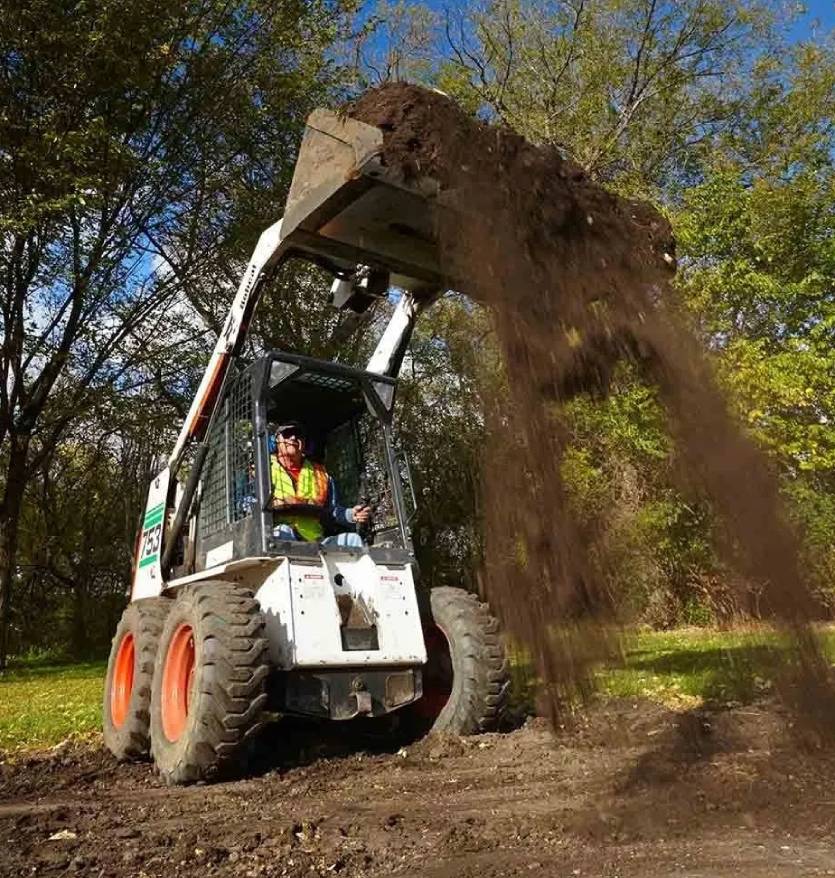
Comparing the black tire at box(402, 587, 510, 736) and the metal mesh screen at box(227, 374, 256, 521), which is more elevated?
the metal mesh screen at box(227, 374, 256, 521)

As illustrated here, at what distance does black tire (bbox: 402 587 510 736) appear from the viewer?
612 centimetres

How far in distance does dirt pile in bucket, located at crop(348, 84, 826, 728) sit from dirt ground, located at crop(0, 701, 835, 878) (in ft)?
2.15

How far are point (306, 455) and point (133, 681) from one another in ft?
6.72

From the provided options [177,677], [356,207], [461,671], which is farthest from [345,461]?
[356,207]

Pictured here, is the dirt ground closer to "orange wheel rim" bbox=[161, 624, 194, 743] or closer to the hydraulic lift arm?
"orange wheel rim" bbox=[161, 624, 194, 743]

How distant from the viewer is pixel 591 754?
18.1 ft

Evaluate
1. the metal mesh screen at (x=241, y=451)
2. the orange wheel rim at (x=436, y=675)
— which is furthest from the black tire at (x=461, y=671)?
the metal mesh screen at (x=241, y=451)

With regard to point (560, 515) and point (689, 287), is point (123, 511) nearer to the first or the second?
point (689, 287)

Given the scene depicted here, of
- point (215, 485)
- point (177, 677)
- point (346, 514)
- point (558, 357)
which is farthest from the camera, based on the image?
point (346, 514)

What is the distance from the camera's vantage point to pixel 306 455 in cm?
711

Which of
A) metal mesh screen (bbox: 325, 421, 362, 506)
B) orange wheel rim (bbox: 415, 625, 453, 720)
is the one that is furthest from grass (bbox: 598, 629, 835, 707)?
metal mesh screen (bbox: 325, 421, 362, 506)

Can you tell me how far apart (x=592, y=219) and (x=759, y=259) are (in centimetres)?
1327

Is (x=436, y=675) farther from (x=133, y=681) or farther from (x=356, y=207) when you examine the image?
(x=356, y=207)

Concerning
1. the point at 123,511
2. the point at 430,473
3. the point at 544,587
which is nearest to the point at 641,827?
the point at 544,587
